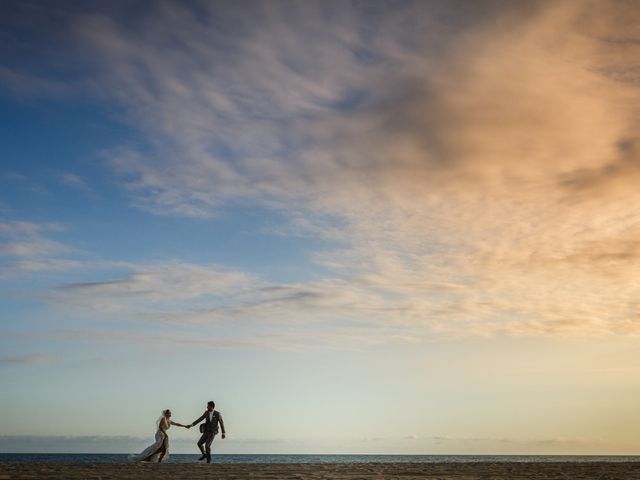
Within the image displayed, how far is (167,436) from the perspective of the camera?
96.7 feet

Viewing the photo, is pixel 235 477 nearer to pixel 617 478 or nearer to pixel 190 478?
pixel 190 478

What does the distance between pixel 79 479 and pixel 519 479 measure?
1241 cm

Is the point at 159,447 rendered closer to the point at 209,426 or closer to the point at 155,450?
the point at 155,450

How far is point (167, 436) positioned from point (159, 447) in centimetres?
74

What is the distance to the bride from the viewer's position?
2873 cm

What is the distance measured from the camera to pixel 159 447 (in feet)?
94.6

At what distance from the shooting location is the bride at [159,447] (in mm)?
28734

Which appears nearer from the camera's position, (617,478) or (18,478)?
(18,478)

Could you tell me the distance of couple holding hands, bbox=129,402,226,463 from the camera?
28.8 m

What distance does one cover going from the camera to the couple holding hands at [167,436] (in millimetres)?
28812

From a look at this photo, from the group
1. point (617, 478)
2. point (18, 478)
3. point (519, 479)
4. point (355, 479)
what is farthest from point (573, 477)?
point (18, 478)

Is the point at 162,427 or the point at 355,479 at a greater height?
the point at 162,427

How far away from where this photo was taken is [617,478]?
Result: 20.2 meters

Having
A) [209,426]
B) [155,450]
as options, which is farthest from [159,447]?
[209,426]
